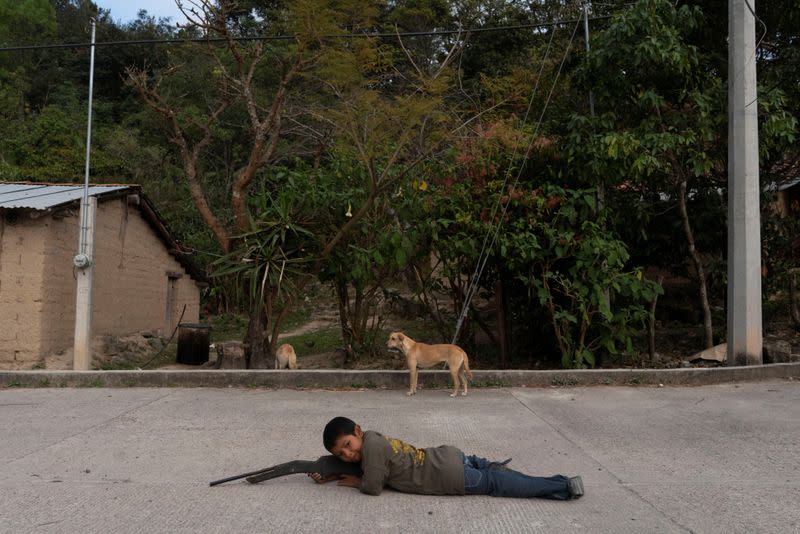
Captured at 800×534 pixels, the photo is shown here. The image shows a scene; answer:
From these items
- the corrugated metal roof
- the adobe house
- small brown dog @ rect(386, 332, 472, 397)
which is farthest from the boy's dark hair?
the adobe house

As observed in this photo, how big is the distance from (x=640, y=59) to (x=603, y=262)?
113 inches

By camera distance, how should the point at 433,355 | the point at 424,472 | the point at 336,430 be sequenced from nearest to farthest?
the point at 336,430, the point at 424,472, the point at 433,355

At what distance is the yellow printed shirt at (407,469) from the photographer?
438cm

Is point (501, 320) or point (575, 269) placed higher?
point (575, 269)

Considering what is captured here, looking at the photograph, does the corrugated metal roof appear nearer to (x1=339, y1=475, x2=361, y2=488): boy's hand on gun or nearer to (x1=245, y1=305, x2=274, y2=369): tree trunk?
(x1=245, y1=305, x2=274, y2=369): tree trunk

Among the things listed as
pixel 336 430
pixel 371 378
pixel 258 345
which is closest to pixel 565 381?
pixel 371 378

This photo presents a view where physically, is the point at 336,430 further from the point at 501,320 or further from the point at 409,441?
the point at 501,320

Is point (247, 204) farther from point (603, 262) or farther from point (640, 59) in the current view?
point (640, 59)

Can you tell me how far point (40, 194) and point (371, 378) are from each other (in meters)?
8.40

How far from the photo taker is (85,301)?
9945mm

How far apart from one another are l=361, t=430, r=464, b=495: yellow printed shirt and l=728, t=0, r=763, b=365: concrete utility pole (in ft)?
20.9

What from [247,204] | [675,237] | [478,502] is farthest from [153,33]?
[478,502]

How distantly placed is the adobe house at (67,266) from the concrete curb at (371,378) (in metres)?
3.27

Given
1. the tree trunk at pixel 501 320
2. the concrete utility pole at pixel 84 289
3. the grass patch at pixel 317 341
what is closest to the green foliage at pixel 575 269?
the tree trunk at pixel 501 320
